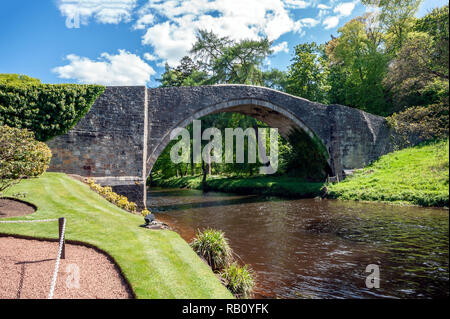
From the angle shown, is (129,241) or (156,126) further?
(156,126)

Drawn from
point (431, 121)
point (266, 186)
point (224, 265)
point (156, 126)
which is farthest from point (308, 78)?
point (224, 265)

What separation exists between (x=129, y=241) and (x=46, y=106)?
10.1 metres

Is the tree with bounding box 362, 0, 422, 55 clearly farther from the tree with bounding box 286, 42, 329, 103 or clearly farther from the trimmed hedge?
the trimmed hedge

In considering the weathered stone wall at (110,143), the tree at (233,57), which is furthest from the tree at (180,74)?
the weathered stone wall at (110,143)

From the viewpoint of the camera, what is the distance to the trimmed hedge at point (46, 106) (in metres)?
12.2

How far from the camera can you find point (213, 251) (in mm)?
6496

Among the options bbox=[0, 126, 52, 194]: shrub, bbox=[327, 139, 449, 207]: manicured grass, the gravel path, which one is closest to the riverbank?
bbox=[327, 139, 449, 207]: manicured grass

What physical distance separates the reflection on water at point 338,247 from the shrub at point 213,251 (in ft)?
2.75

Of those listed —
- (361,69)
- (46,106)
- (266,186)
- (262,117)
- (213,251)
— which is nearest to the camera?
(213,251)

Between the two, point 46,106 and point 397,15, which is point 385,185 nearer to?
point 46,106

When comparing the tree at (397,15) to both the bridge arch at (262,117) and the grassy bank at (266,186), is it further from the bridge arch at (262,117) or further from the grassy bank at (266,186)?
the grassy bank at (266,186)

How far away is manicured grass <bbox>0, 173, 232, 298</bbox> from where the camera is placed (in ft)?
14.4
